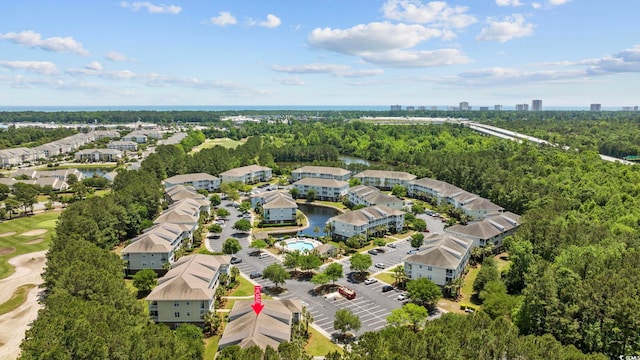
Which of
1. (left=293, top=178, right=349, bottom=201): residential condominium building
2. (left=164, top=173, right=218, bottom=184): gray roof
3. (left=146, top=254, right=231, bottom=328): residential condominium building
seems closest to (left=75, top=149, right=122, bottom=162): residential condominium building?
(left=164, top=173, right=218, bottom=184): gray roof

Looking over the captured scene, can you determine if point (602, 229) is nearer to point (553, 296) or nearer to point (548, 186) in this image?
point (553, 296)

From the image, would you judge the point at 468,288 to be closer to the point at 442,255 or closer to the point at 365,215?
the point at 442,255

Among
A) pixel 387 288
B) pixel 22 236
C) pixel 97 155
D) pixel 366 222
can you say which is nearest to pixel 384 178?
pixel 366 222

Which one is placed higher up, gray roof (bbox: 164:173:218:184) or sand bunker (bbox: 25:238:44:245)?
gray roof (bbox: 164:173:218:184)

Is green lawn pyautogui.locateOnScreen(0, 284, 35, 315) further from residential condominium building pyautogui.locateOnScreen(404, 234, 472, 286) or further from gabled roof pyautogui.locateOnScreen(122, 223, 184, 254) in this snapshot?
residential condominium building pyautogui.locateOnScreen(404, 234, 472, 286)

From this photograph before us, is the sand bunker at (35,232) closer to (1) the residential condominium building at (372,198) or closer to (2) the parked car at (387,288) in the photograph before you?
(1) the residential condominium building at (372,198)

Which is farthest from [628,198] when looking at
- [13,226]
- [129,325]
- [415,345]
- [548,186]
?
[13,226]
